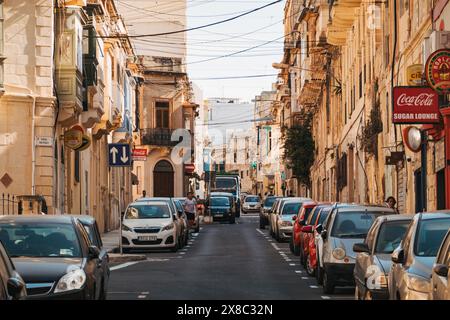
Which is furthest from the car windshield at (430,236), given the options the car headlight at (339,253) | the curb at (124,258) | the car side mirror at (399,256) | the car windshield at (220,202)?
the car windshield at (220,202)

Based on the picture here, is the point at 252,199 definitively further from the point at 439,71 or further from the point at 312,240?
the point at 439,71

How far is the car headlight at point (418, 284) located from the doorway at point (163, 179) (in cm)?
7062

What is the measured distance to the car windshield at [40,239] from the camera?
15727 mm

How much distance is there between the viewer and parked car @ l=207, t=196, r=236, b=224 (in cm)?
6831

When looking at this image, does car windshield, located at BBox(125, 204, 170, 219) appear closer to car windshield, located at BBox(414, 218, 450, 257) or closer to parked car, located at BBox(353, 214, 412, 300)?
parked car, located at BBox(353, 214, 412, 300)

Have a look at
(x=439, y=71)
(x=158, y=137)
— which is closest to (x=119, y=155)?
(x=439, y=71)

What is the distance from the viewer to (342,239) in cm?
2091

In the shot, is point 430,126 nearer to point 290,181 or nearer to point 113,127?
point 113,127

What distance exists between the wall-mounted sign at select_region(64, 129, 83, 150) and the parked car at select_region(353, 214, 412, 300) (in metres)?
18.8

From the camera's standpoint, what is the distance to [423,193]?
29141mm

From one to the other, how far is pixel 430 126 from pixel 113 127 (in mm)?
26663

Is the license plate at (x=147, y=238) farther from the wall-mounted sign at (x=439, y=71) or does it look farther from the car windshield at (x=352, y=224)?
the car windshield at (x=352, y=224)

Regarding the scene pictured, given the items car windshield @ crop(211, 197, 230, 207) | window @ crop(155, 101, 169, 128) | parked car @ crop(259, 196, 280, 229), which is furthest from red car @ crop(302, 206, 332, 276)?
window @ crop(155, 101, 169, 128)

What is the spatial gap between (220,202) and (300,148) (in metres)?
8.88
